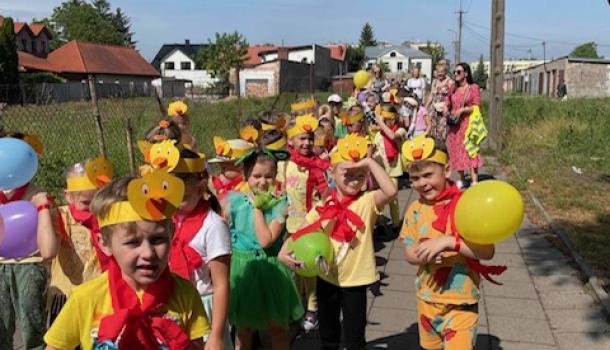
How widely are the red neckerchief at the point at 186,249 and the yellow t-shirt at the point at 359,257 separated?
984 mm

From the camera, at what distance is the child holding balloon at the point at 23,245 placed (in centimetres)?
331

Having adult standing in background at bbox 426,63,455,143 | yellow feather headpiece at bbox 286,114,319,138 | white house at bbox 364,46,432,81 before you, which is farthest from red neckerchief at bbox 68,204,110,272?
white house at bbox 364,46,432,81

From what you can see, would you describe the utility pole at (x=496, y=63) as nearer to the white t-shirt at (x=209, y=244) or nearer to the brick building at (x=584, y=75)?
the white t-shirt at (x=209, y=244)

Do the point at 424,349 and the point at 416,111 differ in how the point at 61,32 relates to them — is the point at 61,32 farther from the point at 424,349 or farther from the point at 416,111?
the point at 424,349

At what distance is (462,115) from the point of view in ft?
30.7

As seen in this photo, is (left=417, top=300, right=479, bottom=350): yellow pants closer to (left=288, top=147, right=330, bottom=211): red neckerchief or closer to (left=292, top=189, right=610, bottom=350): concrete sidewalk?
(left=292, top=189, right=610, bottom=350): concrete sidewalk

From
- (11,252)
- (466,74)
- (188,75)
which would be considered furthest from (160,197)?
(188,75)

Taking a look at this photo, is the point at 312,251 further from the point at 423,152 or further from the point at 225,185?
the point at 225,185

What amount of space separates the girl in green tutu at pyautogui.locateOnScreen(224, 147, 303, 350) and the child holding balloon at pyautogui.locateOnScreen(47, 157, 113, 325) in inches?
32.7

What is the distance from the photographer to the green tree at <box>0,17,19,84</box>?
42244mm

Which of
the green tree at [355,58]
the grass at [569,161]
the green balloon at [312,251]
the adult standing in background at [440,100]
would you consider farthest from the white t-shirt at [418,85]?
the green tree at [355,58]

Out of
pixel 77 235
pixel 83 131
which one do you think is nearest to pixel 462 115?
pixel 77 235

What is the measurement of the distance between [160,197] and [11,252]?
1625 mm

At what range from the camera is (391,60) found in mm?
106688
